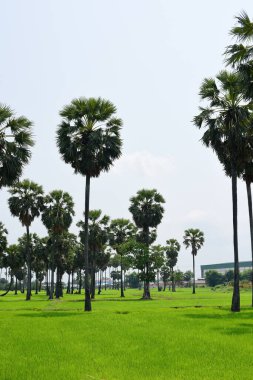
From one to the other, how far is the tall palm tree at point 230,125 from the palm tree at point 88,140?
7496 millimetres

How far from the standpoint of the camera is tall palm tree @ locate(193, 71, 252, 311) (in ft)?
107

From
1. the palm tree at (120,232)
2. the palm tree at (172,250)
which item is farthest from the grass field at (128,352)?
the palm tree at (172,250)

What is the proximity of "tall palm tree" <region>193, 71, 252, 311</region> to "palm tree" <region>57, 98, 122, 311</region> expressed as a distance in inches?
295

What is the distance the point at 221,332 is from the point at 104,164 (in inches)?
824

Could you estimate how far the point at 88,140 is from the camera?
36.0 m

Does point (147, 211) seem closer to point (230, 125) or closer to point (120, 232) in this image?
point (120, 232)

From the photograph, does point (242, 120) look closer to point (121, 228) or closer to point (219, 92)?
point (219, 92)

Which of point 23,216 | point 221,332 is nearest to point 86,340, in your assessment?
point 221,332

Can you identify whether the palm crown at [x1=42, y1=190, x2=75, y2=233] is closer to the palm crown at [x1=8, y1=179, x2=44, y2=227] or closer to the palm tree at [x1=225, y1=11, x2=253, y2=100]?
the palm crown at [x1=8, y1=179, x2=44, y2=227]

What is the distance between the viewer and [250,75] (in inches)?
1008

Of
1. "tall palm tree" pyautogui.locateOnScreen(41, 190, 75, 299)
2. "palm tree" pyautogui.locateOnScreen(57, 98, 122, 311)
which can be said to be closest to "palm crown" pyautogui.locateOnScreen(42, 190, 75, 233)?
"tall palm tree" pyautogui.locateOnScreen(41, 190, 75, 299)

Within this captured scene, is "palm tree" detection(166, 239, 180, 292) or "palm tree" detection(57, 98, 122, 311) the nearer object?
"palm tree" detection(57, 98, 122, 311)

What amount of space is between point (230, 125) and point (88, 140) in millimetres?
11600

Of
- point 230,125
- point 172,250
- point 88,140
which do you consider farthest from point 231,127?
point 172,250
